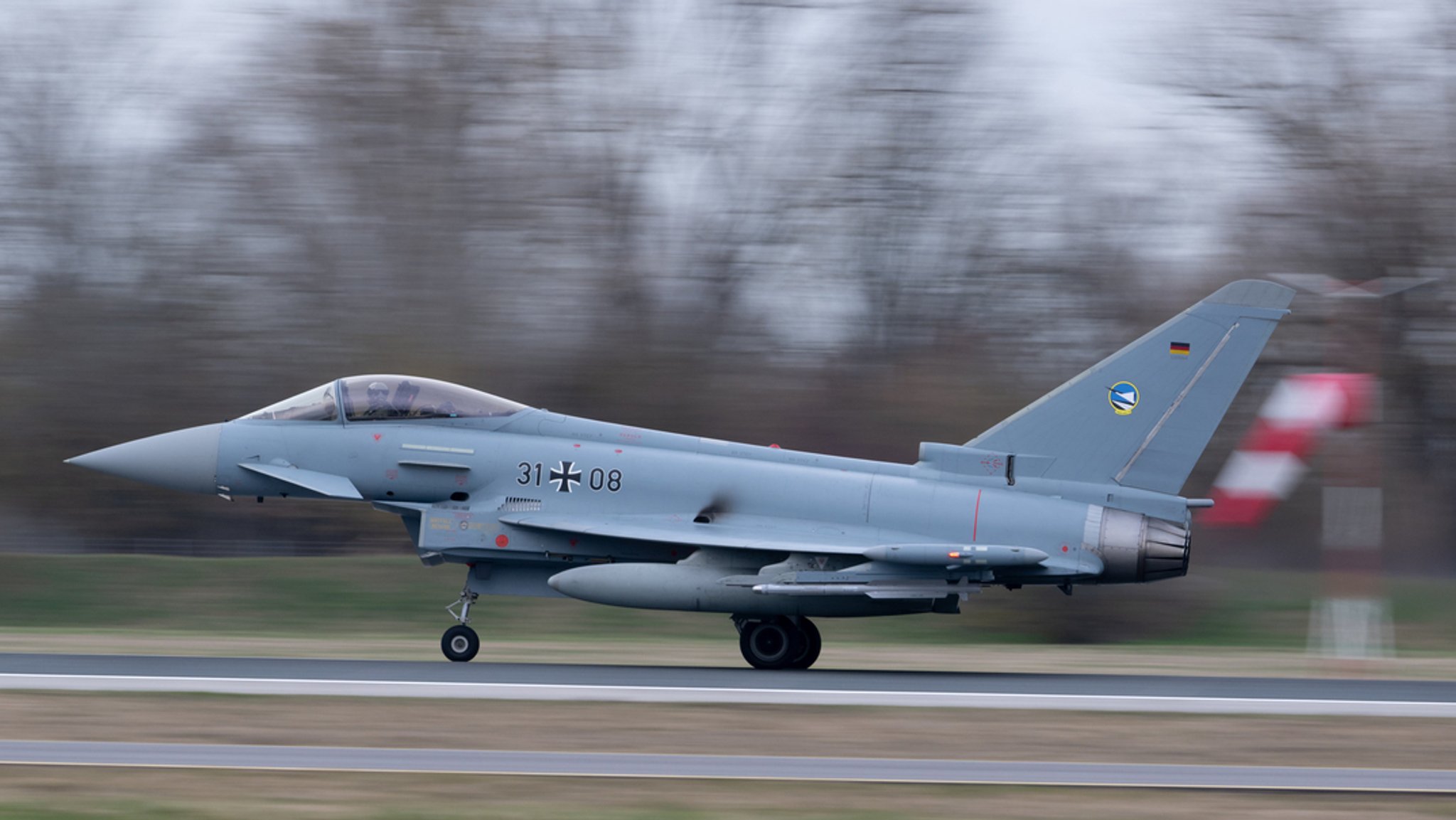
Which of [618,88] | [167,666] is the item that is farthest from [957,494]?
[618,88]

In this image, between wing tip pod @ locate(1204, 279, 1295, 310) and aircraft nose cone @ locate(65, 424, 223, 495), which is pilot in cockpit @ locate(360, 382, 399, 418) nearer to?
aircraft nose cone @ locate(65, 424, 223, 495)

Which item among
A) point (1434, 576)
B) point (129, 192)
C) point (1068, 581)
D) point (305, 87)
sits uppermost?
point (305, 87)

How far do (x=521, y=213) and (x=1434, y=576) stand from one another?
17841 mm

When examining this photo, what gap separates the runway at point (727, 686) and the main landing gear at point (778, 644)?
321 mm

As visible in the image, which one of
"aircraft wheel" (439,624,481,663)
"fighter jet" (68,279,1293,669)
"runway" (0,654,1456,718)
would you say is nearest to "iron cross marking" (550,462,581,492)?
"fighter jet" (68,279,1293,669)

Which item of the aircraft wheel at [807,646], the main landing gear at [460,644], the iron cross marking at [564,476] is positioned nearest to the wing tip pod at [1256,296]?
the aircraft wheel at [807,646]

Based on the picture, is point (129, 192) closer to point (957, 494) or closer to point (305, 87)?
point (305, 87)

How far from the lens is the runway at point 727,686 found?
1101 cm

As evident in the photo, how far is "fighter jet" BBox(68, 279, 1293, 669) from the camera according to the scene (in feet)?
44.3

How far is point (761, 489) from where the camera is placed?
46.2 feet

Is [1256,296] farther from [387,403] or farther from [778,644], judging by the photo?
[387,403]

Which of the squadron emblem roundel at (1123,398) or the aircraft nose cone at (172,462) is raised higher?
the squadron emblem roundel at (1123,398)

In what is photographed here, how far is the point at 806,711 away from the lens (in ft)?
34.5

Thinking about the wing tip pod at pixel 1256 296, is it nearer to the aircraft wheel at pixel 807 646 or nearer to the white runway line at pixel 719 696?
the white runway line at pixel 719 696
